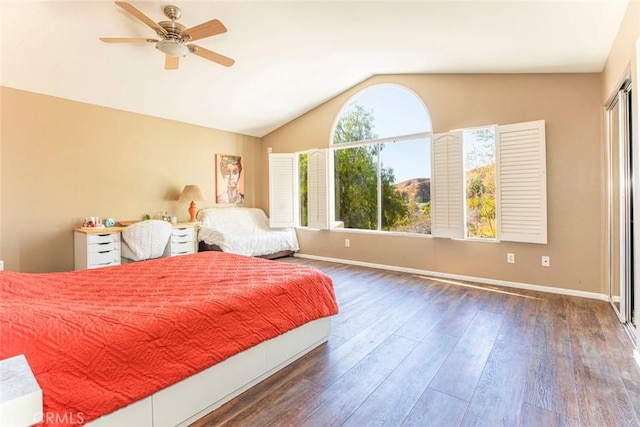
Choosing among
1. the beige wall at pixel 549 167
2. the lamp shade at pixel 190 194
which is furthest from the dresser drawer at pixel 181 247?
the beige wall at pixel 549 167

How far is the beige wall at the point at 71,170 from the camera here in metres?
3.73

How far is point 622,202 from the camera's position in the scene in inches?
116

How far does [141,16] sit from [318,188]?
379 cm

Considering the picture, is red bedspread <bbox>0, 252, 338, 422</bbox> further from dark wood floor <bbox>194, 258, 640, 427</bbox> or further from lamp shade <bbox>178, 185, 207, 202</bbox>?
lamp shade <bbox>178, 185, 207, 202</bbox>

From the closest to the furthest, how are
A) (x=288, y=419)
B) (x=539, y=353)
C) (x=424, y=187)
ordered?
(x=288, y=419) → (x=539, y=353) → (x=424, y=187)

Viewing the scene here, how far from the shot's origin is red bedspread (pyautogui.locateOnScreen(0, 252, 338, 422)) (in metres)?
1.30

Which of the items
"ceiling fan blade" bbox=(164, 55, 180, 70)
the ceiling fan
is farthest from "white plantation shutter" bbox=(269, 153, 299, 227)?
the ceiling fan

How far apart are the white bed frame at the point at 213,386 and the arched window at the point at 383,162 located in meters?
3.15

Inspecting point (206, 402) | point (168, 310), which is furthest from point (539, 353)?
point (168, 310)

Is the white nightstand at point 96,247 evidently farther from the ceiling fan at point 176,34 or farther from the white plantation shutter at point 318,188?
the white plantation shutter at point 318,188

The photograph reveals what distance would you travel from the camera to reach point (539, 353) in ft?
7.70

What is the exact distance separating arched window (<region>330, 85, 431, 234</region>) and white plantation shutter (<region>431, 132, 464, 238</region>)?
195 mm

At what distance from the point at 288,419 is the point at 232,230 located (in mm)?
4308

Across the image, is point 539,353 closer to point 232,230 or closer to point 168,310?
point 168,310
